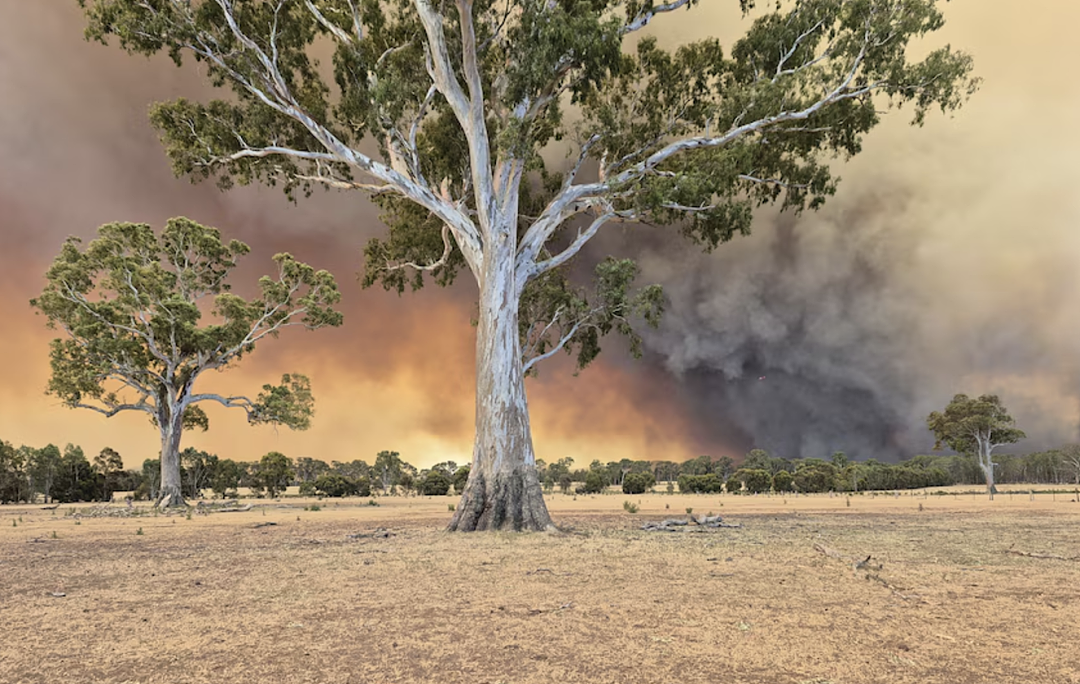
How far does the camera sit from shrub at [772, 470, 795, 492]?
51.3 m

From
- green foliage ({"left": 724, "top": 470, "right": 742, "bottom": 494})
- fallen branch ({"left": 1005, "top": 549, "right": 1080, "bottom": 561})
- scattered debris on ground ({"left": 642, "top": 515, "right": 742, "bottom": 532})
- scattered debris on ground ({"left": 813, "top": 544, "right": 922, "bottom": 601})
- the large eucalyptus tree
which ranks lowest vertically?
green foliage ({"left": 724, "top": 470, "right": 742, "bottom": 494})

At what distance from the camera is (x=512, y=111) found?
16.8 meters

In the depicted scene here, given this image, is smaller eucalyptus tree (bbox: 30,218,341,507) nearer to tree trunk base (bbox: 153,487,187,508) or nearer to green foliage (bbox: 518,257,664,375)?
tree trunk base (bbox: 153,487,187,508)

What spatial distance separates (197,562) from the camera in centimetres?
955

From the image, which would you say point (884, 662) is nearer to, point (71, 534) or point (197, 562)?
point (197, 562)

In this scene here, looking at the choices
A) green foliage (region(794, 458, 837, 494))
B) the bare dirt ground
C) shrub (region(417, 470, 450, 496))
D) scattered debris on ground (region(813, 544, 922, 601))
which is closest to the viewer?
the bare dirt ground

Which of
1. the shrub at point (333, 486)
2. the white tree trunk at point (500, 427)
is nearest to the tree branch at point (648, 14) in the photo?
the white tree trunk at point (500, 427)

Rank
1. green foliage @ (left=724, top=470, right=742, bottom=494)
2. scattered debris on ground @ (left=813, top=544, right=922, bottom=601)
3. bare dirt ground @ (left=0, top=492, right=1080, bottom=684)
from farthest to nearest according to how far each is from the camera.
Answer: green foliage @ (left=724, top=470, right=742, bottom=494) < scattered debris on ground @ (left=813, top=544, right=922, bottom=601) < bare dirt ground @ (left=0, top=492, right=1080, bottom=684)

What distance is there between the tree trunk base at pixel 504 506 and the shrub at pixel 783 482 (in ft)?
140

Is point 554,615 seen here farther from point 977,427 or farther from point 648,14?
point 977,427

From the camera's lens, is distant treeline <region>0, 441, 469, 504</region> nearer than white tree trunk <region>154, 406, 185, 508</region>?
No

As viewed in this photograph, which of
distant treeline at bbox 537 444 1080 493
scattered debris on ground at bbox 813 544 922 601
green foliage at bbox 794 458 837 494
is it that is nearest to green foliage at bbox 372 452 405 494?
distant treeline at bbox 537 444 1080 493

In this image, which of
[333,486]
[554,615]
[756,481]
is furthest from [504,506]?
[756,481]

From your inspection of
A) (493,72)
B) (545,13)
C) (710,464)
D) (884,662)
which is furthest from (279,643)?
(710,464)
